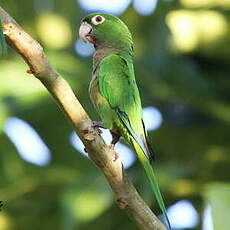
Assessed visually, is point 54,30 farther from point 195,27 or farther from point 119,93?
point 119,93

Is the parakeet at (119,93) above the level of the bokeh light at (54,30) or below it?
below

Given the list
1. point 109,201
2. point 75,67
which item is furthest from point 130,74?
point 75,67

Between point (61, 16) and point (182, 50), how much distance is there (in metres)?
1.08

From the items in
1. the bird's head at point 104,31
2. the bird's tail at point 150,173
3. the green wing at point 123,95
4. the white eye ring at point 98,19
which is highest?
the white eye ring at point 98,19

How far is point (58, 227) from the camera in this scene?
505cm

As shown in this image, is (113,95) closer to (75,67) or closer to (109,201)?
(109,201)

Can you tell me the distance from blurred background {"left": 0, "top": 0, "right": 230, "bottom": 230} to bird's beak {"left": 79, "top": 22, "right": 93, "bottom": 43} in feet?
4.42

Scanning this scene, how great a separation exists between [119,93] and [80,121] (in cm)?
64

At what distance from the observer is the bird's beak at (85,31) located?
3.26 meters

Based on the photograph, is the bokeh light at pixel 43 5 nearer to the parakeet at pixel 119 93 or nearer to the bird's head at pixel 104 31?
the bird's head at pixel 104 31

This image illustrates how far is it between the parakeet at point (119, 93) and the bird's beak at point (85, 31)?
0.35 ft

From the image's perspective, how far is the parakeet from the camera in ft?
9.04

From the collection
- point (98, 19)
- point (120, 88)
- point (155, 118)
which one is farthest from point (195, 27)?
point (120, 88)

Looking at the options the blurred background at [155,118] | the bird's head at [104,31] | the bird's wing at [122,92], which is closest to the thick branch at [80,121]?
the bird's wing at [122,92]
